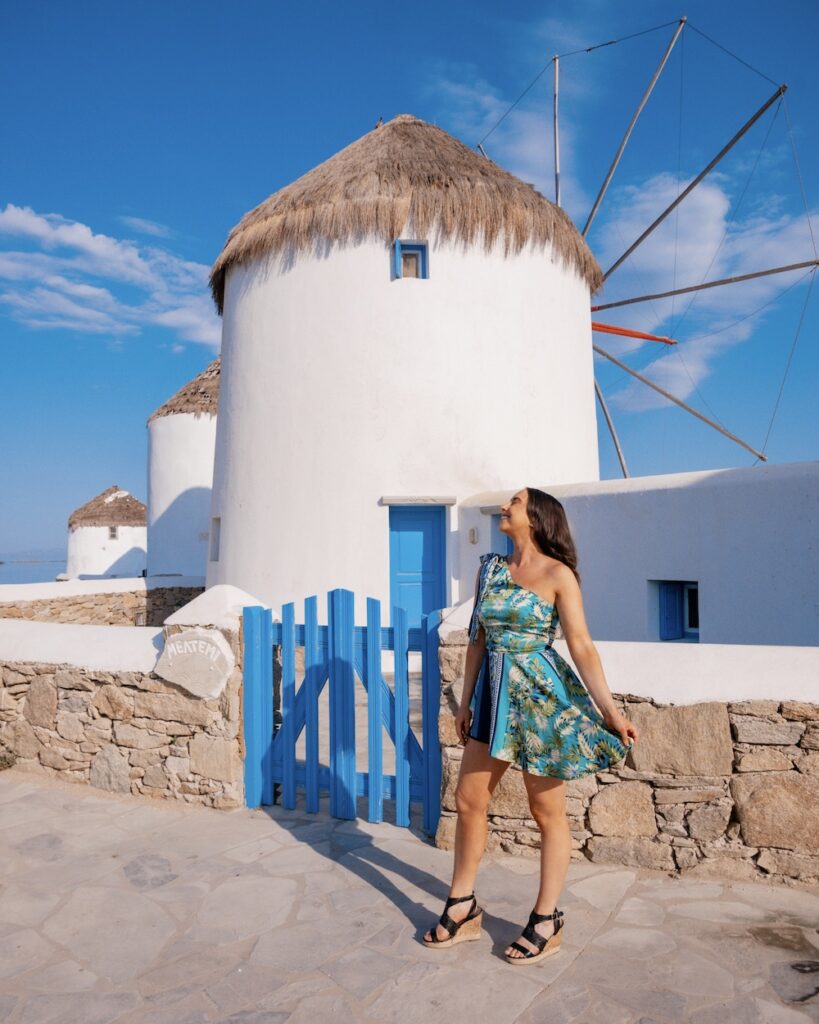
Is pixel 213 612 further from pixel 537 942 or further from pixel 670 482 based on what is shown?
pixel 670 482

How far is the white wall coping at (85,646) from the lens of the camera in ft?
14.9

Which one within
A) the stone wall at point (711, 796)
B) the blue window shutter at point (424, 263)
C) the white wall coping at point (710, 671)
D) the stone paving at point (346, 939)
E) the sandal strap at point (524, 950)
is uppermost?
the blue window shutter at point (424, 263)

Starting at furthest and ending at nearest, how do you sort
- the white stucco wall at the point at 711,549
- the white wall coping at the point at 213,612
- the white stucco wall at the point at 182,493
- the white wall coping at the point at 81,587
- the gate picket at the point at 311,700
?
the white stucco wall at the point at 182,493 → the white wall coping at the point at 81,587 → the white stucco wall at the point at 711,549 → the white wall coping at the point at 213,612 → the gate picket at the point at 311,700

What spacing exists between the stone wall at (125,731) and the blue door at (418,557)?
180 inches

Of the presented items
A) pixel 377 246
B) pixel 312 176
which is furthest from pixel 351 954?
pixel 312 176

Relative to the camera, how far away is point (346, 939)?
286 cm

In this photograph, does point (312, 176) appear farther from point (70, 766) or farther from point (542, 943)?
point (542, 943)

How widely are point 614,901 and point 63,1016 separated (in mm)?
2045

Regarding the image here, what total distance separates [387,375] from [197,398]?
33.8ft

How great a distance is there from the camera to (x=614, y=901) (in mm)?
3113

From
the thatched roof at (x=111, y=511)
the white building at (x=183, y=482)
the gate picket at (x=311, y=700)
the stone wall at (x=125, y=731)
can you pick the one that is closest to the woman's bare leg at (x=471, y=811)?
the gate picket at (x=311, y=700)

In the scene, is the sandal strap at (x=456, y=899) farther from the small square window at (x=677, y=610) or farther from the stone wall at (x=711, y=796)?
the small square window at (x=677, y=610)

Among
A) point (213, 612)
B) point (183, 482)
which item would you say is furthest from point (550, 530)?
point (183, 482)

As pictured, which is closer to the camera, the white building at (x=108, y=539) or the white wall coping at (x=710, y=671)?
→ the white wall coping at (x=710, y=671)
